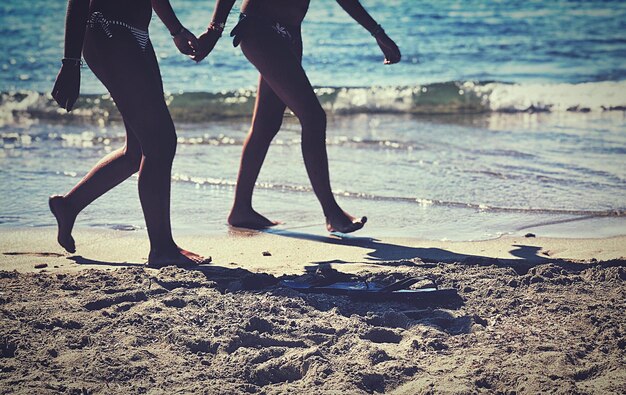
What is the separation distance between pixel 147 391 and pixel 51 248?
2291 millimetres

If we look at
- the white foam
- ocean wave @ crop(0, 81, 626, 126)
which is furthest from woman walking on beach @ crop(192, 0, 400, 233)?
the white foam

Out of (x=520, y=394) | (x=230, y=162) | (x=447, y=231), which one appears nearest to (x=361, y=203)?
(x=447, y=231)

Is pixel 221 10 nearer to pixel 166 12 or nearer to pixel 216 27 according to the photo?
pixel 216 27

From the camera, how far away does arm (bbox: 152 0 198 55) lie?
206 inches

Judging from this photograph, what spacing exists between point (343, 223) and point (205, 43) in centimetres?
132

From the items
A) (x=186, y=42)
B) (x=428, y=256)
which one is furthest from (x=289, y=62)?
(x=428, y=256)

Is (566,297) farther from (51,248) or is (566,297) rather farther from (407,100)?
(407,100)

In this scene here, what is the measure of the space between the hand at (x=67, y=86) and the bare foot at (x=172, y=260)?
33.6 inches

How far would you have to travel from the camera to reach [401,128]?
1066 cm

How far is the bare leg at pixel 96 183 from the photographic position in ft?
17.7

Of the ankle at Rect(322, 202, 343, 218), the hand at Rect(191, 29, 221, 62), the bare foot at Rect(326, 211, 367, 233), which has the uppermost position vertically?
the hand at Rect(191, 29, 221, 62)

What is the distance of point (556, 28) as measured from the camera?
1972 cm

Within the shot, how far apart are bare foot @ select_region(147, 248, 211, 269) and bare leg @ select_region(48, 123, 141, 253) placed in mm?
500

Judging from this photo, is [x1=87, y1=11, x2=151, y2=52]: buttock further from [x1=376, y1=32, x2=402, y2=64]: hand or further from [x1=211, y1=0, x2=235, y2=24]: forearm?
[x1=376, y1=32, x2=402, y2=64]: hand
